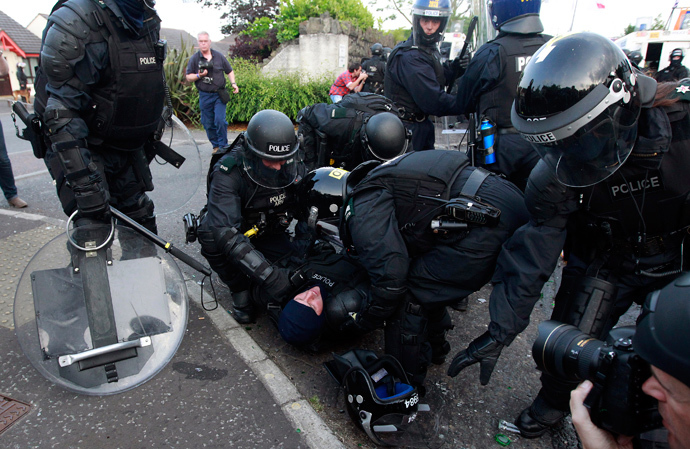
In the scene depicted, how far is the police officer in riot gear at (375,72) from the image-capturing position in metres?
9.72

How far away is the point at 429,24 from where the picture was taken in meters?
4.34

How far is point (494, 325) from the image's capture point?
2.09 metres

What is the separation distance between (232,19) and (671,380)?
25.6 m

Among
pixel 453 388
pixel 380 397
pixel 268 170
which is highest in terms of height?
pixel 268 170

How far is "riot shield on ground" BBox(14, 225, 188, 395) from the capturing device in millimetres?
2059

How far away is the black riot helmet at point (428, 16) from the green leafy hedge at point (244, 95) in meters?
6.91

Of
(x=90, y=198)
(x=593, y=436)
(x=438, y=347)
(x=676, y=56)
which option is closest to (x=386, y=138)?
(x=438, y=347)

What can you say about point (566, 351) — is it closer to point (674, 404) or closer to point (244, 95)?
point (674, 404)

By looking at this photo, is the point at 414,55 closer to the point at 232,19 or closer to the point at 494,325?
the point at 494,325

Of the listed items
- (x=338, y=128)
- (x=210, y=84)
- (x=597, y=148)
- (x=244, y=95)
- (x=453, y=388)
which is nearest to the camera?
(x=597, y=148)

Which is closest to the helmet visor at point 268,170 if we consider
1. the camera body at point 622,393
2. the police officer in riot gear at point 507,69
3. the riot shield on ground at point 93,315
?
the riot shield on ground at point 93,315

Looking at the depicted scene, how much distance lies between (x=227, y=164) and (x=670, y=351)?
2.83m

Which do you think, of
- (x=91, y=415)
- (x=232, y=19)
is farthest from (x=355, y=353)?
(x=232, y=19)

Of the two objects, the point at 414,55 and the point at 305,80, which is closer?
the point at 414,55
